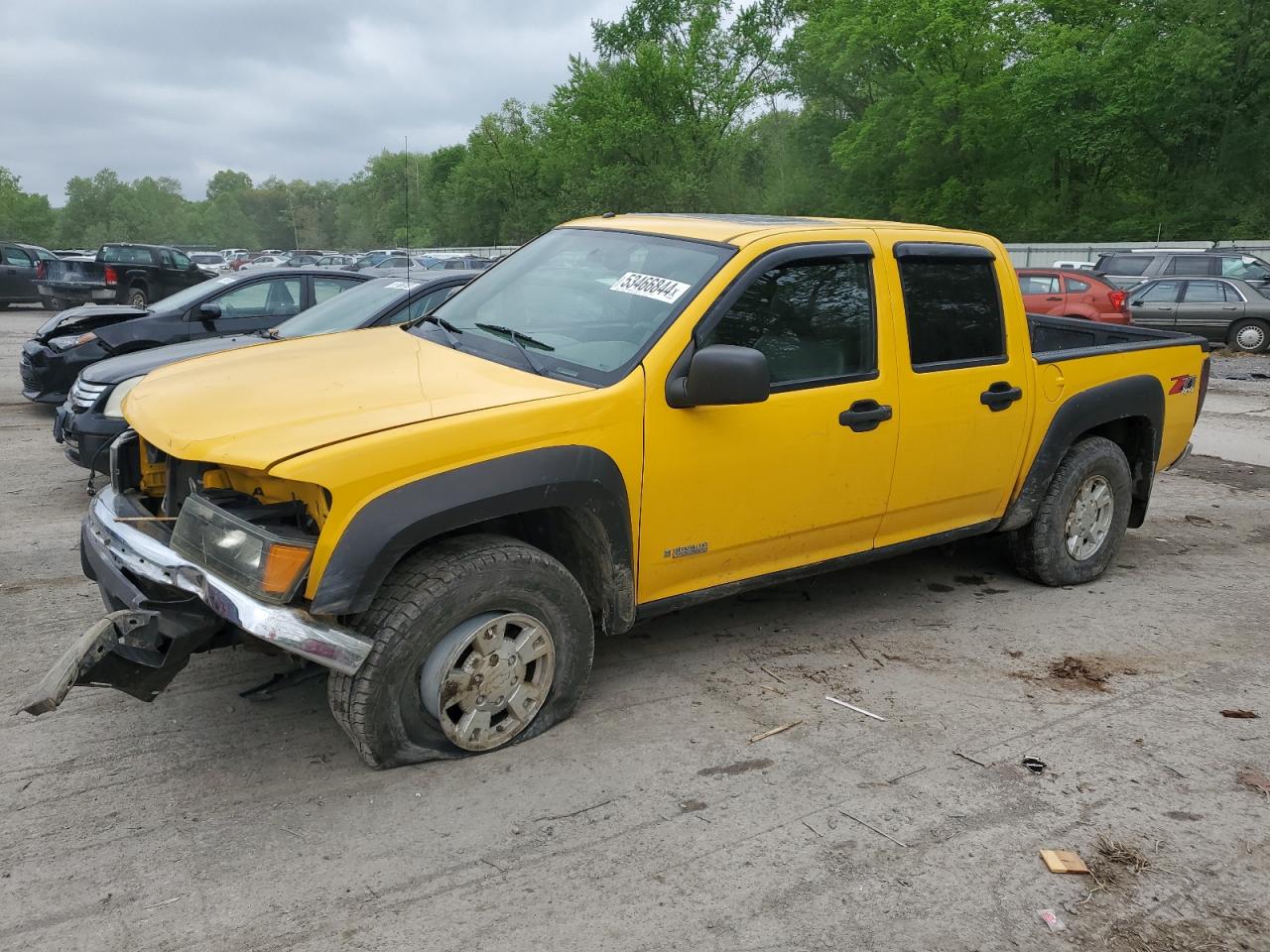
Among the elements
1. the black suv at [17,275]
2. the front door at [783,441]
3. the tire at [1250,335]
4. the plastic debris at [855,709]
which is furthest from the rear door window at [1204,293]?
the black suv at [17,275]

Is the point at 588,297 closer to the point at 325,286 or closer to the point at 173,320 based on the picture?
the point at 173,320

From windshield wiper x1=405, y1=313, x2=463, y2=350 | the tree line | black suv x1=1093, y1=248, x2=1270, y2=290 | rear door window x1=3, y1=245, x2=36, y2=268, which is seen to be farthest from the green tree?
windshield wiper x1=405, y1=313, x2=463, y2=350

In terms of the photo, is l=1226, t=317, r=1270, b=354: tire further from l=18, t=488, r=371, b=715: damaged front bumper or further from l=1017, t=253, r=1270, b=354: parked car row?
l=18, t=488, r=371, b=715: damaged front bumper

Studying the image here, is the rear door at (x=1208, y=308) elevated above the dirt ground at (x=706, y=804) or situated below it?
above

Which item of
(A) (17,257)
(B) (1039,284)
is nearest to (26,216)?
(A) (17,257)

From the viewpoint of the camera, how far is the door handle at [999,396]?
4.87 metres

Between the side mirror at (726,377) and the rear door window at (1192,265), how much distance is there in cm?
1981

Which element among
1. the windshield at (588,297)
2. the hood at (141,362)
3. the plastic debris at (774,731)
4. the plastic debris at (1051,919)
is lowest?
the plastic debris at (1051,919)

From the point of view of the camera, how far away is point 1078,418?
17.6 feet

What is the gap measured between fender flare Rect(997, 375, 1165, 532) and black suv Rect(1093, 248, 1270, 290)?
14577mm

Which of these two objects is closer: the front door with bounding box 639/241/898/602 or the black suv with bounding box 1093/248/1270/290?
the front door with bounding box 639/241/898/602

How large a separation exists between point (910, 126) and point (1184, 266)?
26692mm

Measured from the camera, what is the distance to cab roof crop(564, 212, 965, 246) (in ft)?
14.0

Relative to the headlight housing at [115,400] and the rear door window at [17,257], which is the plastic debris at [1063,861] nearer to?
the headlight housing at [115,400]
